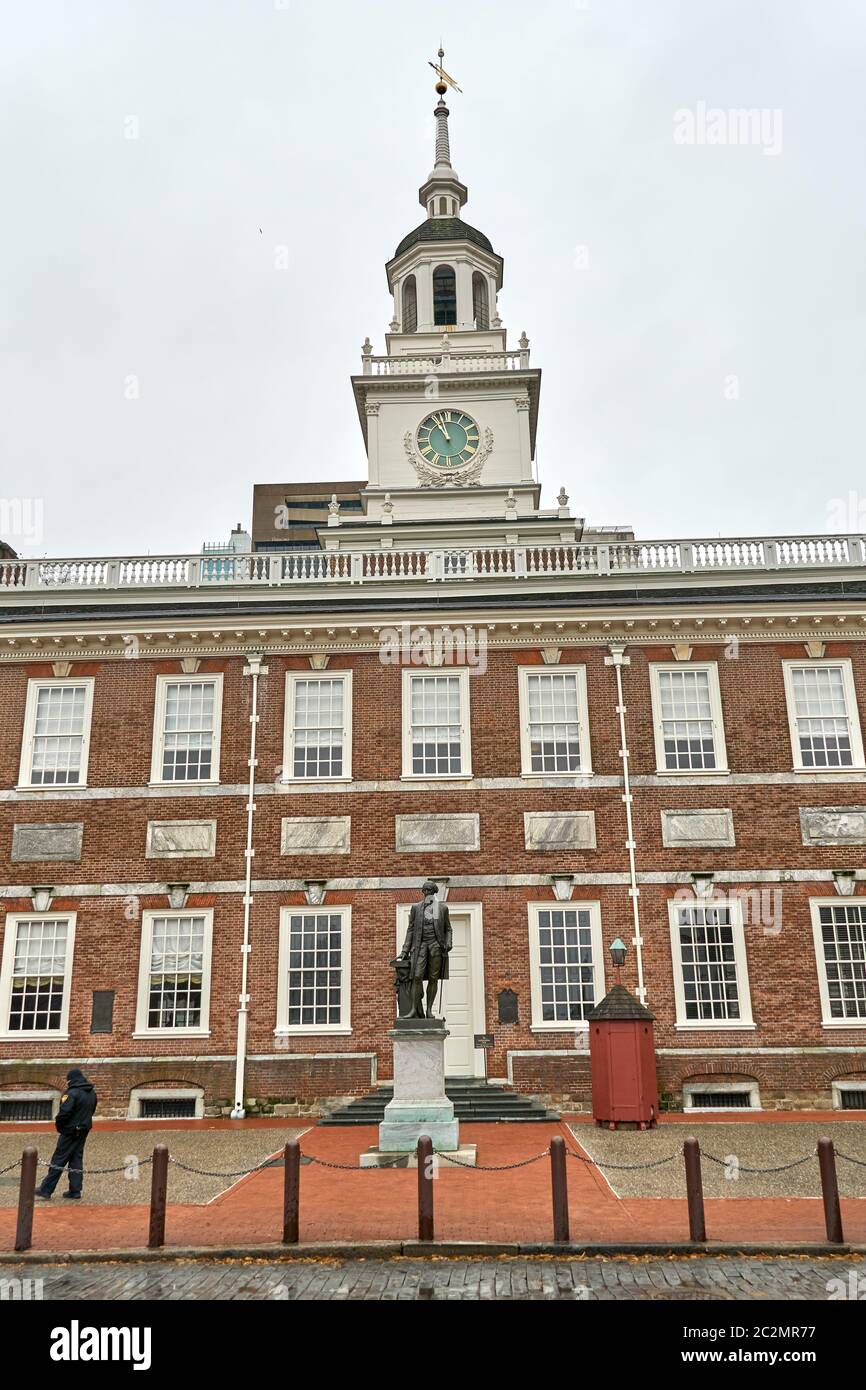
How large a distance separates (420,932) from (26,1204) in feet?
21.6

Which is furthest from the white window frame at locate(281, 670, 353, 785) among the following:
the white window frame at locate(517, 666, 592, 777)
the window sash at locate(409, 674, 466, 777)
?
the white window frame at locate(517, 666, 592, 777)

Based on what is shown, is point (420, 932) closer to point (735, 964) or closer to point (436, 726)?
point (436, 726)

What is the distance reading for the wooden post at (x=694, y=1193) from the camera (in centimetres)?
1023

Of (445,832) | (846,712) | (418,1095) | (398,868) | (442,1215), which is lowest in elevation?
(442,1215)

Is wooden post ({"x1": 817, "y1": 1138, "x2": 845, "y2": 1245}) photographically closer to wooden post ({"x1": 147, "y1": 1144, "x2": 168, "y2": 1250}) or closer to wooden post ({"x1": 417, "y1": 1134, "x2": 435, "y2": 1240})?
wooden post ({"x1": 417, "y1": 1134, "x2": 435, "y2": 1240})

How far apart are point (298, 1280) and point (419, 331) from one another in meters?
33.1

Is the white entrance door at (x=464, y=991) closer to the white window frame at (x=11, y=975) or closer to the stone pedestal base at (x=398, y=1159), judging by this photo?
the stone pedestal base at (x=398, y=1159)

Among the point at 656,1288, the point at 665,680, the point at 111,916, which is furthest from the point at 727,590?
the point at 656,1288

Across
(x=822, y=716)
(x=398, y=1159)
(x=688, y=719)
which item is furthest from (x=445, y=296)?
(x=398, y=1159)

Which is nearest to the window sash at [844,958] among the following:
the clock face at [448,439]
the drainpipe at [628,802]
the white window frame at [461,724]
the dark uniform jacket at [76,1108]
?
the drainpipe at [628,802]

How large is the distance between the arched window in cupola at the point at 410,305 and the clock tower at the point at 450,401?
15 centimetres

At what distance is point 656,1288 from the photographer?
8.98 metres

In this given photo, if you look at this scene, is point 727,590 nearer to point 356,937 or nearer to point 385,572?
point 385,572

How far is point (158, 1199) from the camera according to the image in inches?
417
